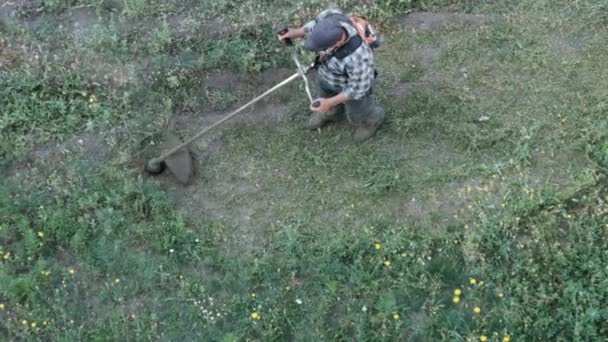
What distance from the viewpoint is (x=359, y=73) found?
17.3ft

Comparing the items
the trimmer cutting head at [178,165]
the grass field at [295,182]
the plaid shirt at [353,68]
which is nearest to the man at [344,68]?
the plaid shirt at [353,68]

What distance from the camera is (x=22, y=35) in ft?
21.9

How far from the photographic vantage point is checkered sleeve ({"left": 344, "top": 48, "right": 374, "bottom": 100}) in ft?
17.2

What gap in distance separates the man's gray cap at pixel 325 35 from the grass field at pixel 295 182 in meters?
1.19

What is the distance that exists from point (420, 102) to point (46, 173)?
3.14 m

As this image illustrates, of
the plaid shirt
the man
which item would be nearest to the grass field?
the man

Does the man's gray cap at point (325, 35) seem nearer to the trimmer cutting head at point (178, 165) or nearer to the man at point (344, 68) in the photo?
the man at point (344, 68)

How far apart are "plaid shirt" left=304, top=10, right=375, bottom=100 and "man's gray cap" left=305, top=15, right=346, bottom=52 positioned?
9 centimetres

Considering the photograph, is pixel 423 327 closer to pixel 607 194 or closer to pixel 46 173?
pixel 607 194

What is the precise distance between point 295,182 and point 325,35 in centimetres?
133

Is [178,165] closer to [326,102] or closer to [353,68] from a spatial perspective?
[326,102]

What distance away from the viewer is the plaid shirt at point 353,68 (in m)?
5.23

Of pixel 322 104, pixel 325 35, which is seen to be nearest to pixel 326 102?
pixel 322 104

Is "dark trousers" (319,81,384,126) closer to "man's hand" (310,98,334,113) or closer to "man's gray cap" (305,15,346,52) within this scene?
"man's hand" (310,98,334,113)
